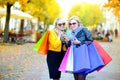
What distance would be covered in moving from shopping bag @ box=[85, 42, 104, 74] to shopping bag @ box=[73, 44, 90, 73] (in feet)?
0.37

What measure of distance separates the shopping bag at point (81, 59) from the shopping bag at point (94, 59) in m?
0.11

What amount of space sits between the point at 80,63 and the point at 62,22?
886mm

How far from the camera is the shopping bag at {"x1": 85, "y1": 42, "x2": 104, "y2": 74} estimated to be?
8.05 m

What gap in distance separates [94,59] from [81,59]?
259 millimetres

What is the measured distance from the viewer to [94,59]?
8102 mm

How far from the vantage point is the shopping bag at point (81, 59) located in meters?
7.95

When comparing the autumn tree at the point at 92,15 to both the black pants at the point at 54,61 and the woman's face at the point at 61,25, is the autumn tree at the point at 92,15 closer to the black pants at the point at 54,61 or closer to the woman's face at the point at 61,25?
the black pants at the point at 54,61

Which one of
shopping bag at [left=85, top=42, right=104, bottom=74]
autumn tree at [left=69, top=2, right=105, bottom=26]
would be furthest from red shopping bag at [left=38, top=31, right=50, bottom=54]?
autumn tree at [left=69, top=2, right=105, bottom=26]

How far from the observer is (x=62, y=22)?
8273 millimetres

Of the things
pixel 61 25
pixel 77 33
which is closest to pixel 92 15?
pixel 61 25

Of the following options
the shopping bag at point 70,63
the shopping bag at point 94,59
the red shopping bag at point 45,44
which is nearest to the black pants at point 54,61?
the red shopping bag at point 45,44

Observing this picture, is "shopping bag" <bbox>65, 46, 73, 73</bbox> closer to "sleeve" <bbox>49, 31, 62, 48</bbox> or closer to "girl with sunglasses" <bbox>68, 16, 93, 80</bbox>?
"girl with sunglasses" <bbox>68, 16, 93, 80</bbox>

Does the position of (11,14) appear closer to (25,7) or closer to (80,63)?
(25,7)

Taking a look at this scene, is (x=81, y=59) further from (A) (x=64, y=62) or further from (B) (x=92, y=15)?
(B) (x=92, y=15)
